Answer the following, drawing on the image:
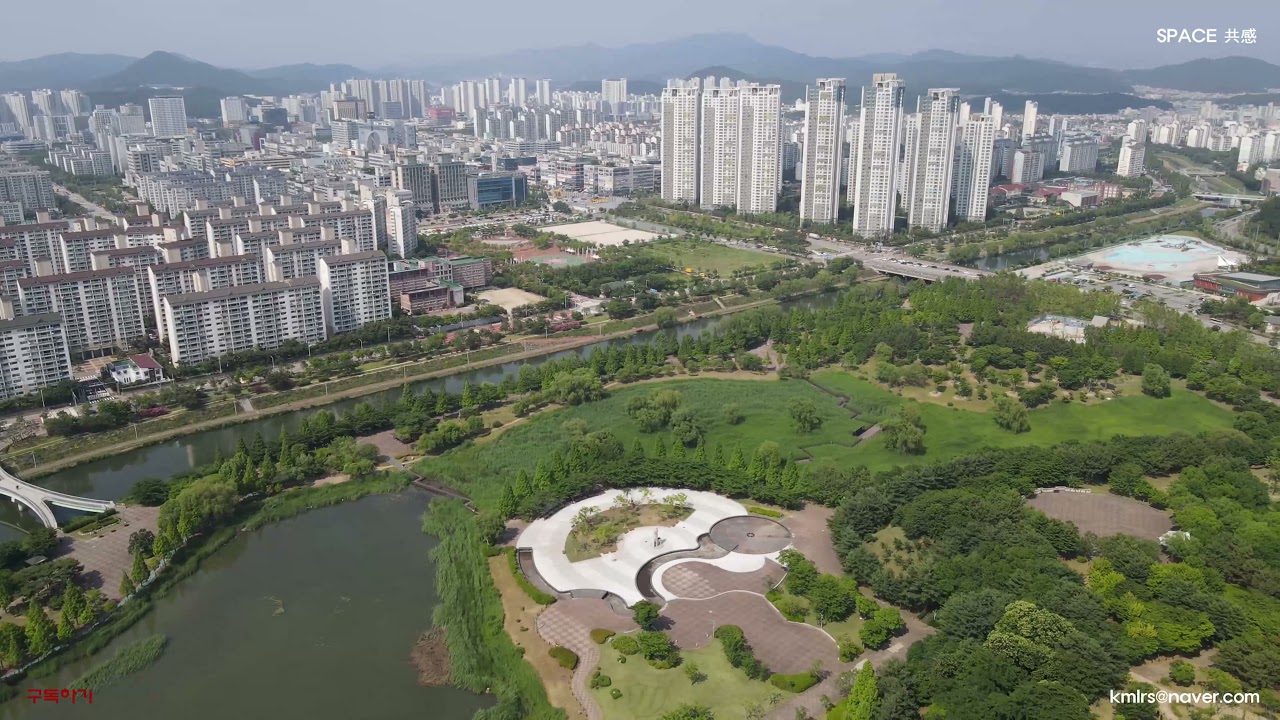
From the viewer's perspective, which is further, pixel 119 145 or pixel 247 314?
pixel 119 145

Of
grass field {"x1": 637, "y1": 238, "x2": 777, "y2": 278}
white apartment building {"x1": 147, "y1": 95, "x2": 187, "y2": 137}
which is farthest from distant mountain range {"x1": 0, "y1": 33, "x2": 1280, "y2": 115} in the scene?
grass field {"x1": 637, "y1": 238, "x2": 777, "y2": 278}

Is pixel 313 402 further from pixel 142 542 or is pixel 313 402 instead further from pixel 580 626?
pixel 580 626

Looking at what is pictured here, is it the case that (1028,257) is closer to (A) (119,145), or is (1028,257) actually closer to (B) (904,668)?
(B) (904,668)

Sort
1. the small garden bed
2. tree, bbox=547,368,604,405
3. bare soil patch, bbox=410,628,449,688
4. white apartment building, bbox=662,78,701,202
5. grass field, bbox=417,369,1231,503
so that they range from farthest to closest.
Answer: white apartment building, bbox=662,78,701,202 → tree, bbox=547,368,604,405 → grass field, bbox=417,369,1231,503 → the small garden bed → bare soil patch, bbox=410,628,449,688

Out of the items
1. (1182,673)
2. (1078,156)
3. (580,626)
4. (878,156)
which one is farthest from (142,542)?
(1078,156)

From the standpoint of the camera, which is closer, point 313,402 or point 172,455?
point 172,455

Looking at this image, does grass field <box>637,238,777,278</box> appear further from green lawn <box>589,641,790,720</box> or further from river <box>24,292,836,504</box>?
green lawn <box>589,641,790,720</box>

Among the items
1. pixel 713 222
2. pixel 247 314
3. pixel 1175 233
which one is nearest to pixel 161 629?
pixel 247 314
